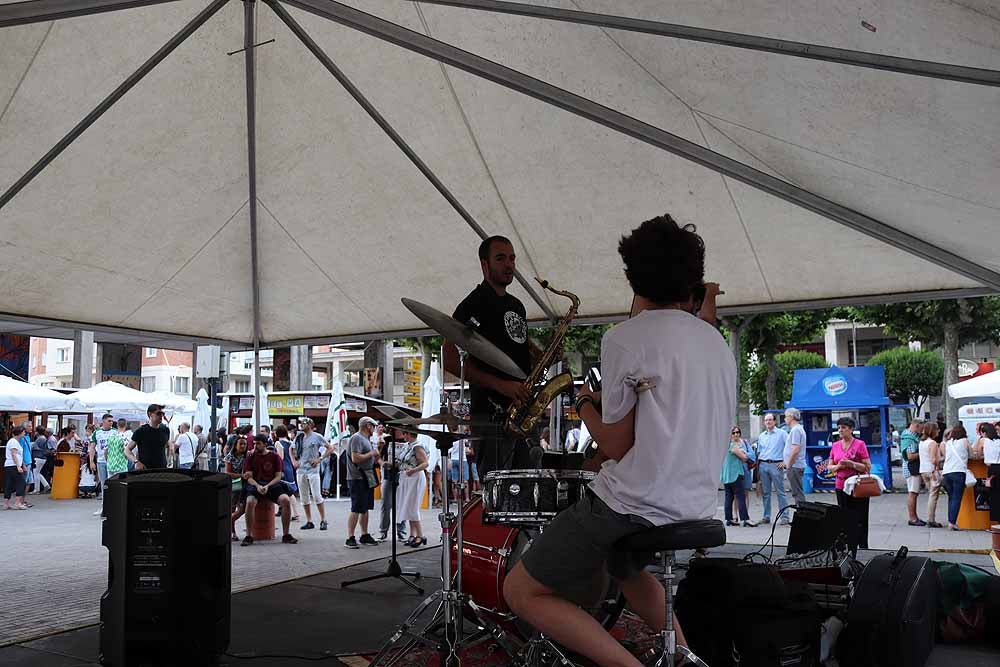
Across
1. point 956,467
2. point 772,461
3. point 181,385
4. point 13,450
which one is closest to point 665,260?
point 956,467

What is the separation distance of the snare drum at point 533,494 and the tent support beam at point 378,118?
3624 millimetres

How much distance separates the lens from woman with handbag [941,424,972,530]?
494 inches

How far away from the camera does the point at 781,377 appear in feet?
138

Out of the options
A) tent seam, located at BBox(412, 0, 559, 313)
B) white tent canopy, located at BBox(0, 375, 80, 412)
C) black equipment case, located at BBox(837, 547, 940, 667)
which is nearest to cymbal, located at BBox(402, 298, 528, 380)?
black equipment case, located at BBox(837, 547, 940, 667)

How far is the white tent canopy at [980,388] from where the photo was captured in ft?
46.0

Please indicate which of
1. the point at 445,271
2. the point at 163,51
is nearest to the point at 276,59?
the point at 163,51

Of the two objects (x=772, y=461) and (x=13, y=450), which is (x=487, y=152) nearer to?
(x=772, y=461)

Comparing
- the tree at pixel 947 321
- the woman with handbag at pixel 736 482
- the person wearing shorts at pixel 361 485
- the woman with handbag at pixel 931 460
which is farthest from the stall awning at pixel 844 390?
the person wearing shorts at pixel 361 485

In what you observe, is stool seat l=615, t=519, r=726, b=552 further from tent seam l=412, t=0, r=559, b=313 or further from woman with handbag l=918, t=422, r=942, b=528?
woman with handbag l=918, t=422, r=942, b=528

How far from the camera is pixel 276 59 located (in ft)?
19.9

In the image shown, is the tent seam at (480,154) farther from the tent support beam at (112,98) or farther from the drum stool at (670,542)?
the drum stool at (670,542)

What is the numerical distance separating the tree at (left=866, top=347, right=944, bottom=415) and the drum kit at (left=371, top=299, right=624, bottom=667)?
37.1m

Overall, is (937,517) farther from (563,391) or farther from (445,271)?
(563,391)

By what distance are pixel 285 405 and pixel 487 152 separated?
1920 centimetres
